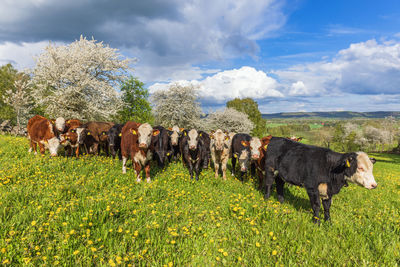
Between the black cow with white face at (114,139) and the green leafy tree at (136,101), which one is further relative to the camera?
the green leafy tree at (136,101)

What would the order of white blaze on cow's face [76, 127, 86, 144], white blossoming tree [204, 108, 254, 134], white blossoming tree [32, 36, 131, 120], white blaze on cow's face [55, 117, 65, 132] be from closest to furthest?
white blaze on cow's face [76, 127, 86, 144]
white blaze on cow's face [55, 117, 65, 132]
white blossoming tree [32, 36, 131, 120]
white blossoming tree [204, 108, 254, 134]

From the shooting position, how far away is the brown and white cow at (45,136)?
9.73 metres

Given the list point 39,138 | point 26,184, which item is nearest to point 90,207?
point 26,184

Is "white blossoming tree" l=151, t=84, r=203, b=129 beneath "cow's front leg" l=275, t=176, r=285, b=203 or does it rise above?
above

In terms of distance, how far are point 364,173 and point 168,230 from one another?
469 centimetres

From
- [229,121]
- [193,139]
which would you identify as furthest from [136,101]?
[193,139]

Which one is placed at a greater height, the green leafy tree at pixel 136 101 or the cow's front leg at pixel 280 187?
the green leafy tree at pixel 136 101

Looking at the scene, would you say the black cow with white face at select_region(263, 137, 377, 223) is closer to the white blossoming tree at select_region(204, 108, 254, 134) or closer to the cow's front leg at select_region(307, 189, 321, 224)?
the cow's front leg at select_region(307, 189, 321, 224)

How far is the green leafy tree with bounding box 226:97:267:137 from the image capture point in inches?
2351

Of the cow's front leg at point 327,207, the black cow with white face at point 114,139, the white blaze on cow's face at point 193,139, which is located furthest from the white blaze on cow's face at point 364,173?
the black cow with white face at point 114,139

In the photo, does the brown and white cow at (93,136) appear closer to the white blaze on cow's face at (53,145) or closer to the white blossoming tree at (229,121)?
the white blaze on cow's face at (53,145)

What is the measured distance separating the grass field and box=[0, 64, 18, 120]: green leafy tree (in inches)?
1755

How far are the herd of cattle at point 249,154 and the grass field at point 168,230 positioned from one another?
0.95 meters

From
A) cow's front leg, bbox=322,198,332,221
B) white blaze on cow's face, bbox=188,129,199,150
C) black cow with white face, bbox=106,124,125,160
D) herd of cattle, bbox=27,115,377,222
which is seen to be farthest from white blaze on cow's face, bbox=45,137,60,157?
cow's front leg, bbox=322,198,332,221
